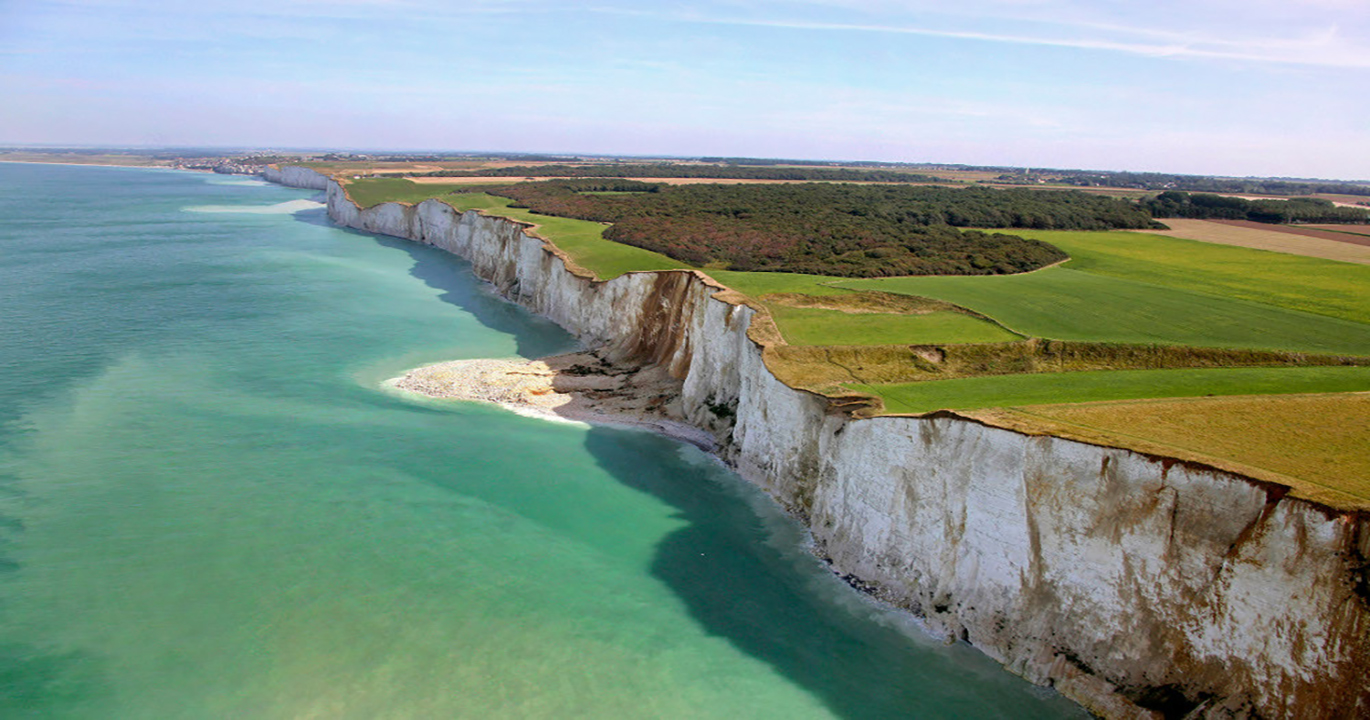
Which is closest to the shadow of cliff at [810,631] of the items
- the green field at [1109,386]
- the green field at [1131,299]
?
the green field at [1109,386]

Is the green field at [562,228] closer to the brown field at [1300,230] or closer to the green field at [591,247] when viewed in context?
the green field at [591,247]

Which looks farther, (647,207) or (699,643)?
(647,207)

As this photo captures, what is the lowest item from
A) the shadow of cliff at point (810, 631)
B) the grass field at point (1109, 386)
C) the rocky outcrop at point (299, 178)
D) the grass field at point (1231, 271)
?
the shadow of cliff at point (810, 631)

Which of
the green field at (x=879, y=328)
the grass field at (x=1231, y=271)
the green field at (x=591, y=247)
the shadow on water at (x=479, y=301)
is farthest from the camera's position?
the green field at (x=591, y=247)

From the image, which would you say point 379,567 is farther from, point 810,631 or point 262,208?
point 262,208

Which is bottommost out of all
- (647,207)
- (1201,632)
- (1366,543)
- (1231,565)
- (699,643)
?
(699,643)

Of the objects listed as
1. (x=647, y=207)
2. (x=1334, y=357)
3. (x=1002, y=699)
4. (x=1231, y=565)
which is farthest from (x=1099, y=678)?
(x=647, y=207)

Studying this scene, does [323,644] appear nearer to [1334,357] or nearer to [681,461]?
[681,461]
